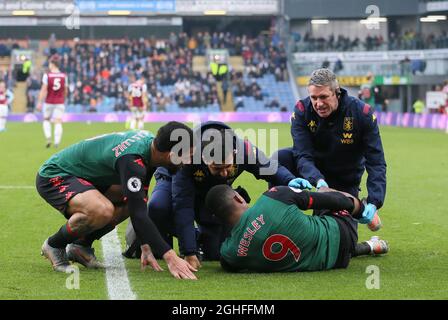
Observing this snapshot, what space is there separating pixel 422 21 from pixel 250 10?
37.1ft

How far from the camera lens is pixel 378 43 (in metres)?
57.2

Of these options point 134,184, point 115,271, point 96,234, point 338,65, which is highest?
point 338,65

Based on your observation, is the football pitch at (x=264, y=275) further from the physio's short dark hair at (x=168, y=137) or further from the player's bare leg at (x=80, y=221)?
the physio's short dark hair at (x=168, y=137)

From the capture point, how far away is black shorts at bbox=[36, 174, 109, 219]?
25.1 feet

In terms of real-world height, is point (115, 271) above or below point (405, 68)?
below

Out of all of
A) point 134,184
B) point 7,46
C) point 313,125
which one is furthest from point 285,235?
point 7,46

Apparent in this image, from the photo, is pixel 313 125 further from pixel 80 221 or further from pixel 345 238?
pixel 80 221

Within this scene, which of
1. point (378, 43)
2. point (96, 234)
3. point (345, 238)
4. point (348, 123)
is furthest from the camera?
point (378, 43)

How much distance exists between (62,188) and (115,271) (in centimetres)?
79

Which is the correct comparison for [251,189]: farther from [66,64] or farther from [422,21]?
[422,21]

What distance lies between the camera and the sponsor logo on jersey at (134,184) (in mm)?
7113

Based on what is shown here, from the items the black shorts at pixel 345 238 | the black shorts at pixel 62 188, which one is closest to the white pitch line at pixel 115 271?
the black shorts at pixel 62 188

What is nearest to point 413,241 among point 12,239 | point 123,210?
point 123,210

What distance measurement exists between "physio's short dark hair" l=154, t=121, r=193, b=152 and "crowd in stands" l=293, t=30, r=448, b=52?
163 feet
